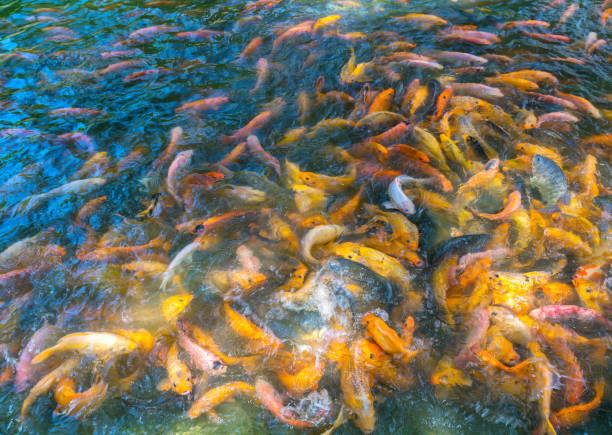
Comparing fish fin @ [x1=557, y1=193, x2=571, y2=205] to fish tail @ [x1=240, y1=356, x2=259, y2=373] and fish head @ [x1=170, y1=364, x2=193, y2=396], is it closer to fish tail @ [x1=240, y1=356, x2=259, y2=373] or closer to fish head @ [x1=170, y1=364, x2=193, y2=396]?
fish tail @ [x1=240, y1=356, x2=259, y2=373]

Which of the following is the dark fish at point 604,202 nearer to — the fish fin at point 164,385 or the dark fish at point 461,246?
the dark fish at point 461,246

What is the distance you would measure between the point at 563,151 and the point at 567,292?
1.84 m

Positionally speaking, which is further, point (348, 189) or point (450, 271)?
point (348, 189)

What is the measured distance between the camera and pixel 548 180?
3.60m

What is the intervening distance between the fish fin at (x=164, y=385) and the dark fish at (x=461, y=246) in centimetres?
222

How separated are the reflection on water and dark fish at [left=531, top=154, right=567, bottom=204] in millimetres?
21

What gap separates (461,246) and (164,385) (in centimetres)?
249

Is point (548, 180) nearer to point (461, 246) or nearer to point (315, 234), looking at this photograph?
point (461, 246)

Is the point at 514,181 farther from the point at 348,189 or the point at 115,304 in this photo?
the point at 115,304

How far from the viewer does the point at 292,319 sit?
9.97 feet

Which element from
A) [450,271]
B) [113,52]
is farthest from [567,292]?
[113,52]

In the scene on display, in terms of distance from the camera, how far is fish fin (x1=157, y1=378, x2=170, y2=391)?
8.94 ft

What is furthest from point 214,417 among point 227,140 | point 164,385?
point 227,140

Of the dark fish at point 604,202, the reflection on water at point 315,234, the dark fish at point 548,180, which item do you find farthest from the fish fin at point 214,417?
the dark fish at point 604,202
